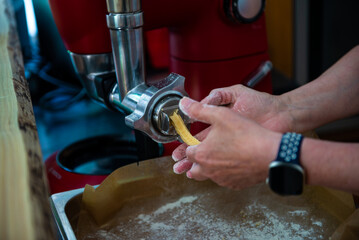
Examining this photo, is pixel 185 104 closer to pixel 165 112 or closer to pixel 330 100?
pixel 165 112

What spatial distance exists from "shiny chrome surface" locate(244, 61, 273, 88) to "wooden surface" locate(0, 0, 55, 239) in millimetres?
460

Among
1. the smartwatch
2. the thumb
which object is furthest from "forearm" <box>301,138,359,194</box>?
the thumb

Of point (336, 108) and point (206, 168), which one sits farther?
point (336, 108)

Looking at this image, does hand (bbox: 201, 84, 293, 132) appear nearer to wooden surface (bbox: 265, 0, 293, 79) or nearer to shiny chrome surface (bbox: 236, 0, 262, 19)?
shiny chrome surface (bbox: 236, 0, 262, 19)

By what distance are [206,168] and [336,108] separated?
306 mm

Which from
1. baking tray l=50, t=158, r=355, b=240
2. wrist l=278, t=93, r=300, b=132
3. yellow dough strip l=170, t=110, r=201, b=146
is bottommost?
baking tray l=50, t=158, r=355, b=240

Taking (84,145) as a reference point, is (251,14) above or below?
above

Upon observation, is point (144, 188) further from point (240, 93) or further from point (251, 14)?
point (251, 14)

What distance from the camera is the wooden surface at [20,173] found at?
0.33m

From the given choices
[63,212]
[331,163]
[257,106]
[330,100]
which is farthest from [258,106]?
[63,212]

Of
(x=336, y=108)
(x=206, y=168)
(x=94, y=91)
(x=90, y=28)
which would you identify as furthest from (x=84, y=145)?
(x=336, y=108)

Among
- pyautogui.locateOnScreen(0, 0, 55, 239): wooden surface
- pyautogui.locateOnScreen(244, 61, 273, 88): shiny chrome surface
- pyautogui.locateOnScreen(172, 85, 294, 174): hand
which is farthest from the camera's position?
pyautogui.locateOnScreen(244, 61, 273, 88): shiny chrome surface

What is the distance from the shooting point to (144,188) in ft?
2.48

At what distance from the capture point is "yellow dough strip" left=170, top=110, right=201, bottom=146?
61 centimetres
